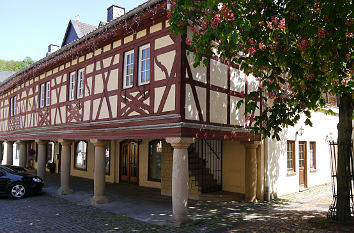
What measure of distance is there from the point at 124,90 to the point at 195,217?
14.6 feet

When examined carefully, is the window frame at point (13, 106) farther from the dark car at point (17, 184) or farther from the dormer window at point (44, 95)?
the dark car at point (17, 184)

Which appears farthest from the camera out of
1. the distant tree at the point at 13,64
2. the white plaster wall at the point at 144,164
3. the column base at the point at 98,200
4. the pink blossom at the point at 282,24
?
the distant tree at the point at 13,64

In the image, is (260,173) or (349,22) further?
(260,173)

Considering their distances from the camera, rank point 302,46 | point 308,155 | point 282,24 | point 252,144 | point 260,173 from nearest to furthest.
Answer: point 282,24, point 302,46, point 252,144, point 260,173, point 308,155

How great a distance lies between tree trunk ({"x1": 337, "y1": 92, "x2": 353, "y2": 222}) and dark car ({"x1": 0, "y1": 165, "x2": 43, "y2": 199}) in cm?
1079

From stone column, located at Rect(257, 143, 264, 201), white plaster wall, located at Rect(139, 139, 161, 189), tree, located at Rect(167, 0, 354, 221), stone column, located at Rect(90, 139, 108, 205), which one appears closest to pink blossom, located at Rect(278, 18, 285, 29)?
tree, located at Rect(167, 0, 354, 221)

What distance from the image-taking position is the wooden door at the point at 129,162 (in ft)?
48.0

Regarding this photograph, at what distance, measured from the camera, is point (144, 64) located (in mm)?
9195

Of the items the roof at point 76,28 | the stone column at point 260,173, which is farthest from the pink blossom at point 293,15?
the roof at point 76,28

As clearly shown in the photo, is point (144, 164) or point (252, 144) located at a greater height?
point (252, 144)

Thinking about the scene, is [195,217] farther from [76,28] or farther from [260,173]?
[76,28]

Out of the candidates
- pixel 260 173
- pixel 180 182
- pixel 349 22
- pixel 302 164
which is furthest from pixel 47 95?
pixel 349 22

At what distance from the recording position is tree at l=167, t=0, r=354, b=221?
6.40 metres

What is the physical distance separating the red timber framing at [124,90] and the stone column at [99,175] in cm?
40
